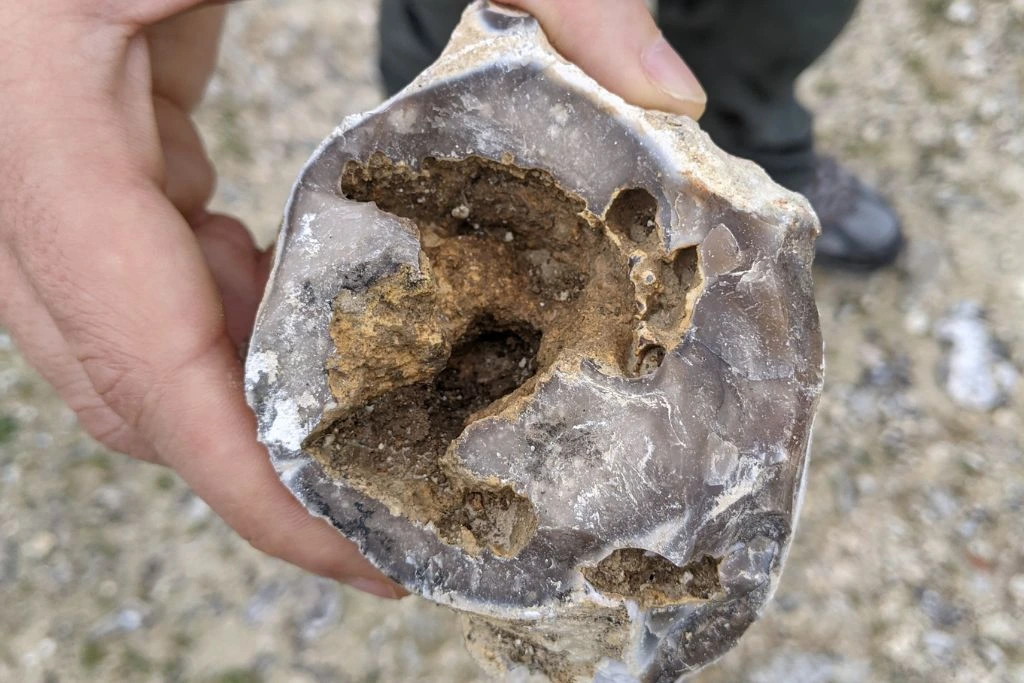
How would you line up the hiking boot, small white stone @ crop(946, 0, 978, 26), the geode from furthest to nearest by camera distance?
small white stone @ crop(946, 0, 978, 26), the hiking boot, the geode

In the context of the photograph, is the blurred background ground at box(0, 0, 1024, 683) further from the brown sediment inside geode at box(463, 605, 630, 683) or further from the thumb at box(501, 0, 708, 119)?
the thumb at box(501, 0, 708, 119)

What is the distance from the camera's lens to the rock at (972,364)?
8.20ft

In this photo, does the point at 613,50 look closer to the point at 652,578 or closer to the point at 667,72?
the point at 667,72

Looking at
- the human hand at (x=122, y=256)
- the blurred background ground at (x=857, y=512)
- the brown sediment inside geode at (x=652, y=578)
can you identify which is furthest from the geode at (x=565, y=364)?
the blurred background ground at (x=857, y=512)

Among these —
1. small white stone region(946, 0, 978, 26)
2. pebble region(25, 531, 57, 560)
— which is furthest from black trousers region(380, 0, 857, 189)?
pebble region(25, 531, 57, 560)

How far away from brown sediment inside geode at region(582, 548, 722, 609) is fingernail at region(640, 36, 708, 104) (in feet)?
2.47

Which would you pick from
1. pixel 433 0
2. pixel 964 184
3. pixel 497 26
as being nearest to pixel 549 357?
pixel 497 26

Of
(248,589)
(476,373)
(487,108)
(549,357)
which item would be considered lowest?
(248,589)

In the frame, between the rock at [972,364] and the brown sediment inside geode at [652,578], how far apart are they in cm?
160

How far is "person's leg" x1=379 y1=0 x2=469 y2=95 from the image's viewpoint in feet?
7.57

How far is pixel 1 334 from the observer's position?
9.74 feet

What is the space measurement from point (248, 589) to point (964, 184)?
2.64 meters

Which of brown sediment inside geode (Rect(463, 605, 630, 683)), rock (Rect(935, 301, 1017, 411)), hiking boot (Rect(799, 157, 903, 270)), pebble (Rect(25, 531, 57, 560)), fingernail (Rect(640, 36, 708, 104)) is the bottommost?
pebble (Rect(25, 531, 57, 560))

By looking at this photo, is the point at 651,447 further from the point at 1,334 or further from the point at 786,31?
the point at 1,334
